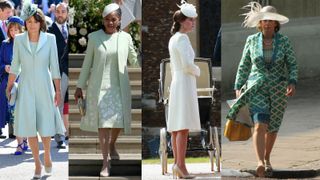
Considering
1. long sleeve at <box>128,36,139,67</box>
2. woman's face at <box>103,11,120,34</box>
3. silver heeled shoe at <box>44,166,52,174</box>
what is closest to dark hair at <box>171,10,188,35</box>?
long sleeve at <box>128,36,139,67</box>

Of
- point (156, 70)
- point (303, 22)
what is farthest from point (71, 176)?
point (303, 22)

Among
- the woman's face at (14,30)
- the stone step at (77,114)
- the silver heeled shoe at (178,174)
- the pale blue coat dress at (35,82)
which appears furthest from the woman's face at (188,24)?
the woman's face at (14,30)

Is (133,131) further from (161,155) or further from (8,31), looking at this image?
(8,31)

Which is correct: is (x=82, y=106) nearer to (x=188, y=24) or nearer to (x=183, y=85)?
(x=183, y=85)

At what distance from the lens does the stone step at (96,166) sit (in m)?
5.99

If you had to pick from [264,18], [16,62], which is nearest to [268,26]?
[264,18]

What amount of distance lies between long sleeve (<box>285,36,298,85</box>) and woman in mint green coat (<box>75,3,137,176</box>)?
110 centimetres

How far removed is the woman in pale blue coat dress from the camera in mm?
6695

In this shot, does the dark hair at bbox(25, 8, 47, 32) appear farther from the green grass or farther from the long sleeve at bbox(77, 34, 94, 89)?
the green grass

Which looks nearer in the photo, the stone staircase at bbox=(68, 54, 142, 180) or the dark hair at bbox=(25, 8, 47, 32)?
the stone staircase at bbox=(68, 54, 142, 180)

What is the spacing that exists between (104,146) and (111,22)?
0.84m

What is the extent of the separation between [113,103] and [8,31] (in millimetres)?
2781

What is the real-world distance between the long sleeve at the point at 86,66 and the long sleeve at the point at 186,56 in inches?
24.4

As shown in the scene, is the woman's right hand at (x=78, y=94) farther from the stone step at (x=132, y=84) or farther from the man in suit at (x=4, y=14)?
the man in suit at (x=4, y=14)
